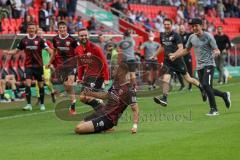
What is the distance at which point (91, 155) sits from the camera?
10898mm

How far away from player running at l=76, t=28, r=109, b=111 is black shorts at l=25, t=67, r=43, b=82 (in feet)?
13.0

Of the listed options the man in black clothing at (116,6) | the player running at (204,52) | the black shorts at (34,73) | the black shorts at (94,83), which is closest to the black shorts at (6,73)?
the black shorts at (34,73)

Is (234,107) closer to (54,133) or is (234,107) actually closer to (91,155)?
(54,133)

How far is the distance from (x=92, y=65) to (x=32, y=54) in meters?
4.10

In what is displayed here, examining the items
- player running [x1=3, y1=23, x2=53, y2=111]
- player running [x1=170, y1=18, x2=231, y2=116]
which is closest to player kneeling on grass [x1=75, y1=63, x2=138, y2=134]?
player running [x1=170, y1=18, x2=231, y2=116]

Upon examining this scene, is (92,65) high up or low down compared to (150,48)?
up

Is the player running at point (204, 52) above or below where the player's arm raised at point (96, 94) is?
above

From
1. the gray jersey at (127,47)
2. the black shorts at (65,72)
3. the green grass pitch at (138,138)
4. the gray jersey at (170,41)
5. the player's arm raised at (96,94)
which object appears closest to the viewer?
the green grass pitch at (138,138)

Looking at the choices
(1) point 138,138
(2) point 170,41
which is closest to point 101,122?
(1) point 138,138

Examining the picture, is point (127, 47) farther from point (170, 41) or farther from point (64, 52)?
point (64, 52)

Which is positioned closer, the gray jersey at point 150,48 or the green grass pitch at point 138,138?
the green grass pitch at point 138,138

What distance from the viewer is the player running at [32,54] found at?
64.4ft

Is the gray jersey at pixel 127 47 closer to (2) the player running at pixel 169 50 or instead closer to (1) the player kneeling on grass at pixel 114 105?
(2) the player running at pixel 169 50

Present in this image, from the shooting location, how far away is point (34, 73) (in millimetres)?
20000
